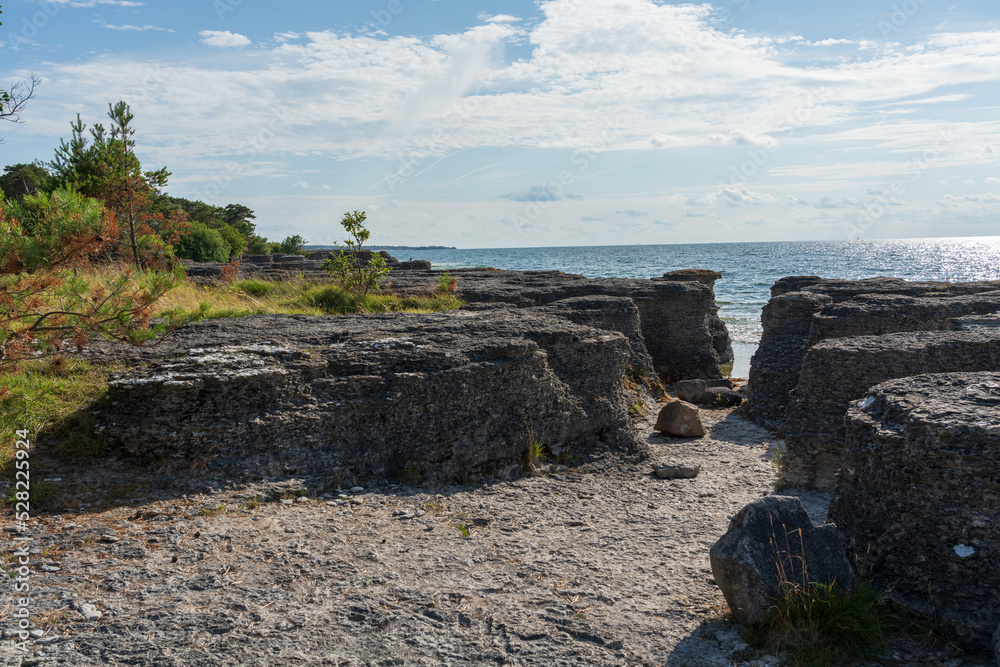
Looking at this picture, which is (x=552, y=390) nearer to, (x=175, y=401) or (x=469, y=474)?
(x=469, y=474)

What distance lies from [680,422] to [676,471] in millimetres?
1979

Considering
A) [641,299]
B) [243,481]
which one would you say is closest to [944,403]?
[243,481]

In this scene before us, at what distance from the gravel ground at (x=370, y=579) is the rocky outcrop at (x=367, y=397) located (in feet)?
1.13

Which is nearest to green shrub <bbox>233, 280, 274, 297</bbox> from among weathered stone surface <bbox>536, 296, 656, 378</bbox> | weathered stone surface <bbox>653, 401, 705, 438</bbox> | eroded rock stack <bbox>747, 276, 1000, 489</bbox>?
A: weathered stone surface <bbox>536, 296, 656, 378</bbox>

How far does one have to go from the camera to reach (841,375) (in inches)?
268

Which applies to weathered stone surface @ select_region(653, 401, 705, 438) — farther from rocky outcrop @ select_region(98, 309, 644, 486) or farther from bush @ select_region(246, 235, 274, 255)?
bush @ select_region(246, 235, 274, 255)

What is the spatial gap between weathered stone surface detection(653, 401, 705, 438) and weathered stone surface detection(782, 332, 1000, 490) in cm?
189

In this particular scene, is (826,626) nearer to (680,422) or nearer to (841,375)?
(841,375)

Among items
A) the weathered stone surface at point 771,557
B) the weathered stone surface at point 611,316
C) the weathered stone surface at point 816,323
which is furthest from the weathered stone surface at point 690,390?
the weathered stone surface at point 771,557

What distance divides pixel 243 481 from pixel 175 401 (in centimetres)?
85

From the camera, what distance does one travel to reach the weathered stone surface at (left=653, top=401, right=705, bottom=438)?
8.82 metres

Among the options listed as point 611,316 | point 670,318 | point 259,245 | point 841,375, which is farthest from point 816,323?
point 259,245

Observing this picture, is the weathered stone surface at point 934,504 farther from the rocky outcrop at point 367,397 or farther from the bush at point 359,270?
the bush at point 359,270

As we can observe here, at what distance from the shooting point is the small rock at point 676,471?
6902mm
